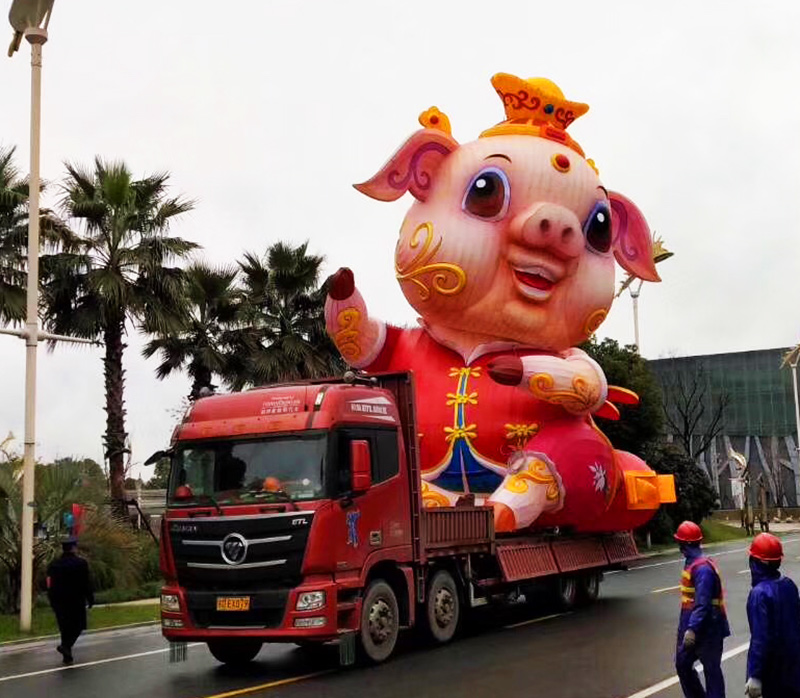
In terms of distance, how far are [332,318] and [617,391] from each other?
4.93 metres

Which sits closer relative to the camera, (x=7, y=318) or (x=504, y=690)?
(x=504, y=690)

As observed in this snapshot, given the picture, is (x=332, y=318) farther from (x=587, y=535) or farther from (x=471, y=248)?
(x=587, y=535)

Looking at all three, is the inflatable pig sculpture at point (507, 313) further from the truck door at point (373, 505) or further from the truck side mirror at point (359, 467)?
the truck side mirror at point (359, 467)

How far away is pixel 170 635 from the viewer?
10227 millimetres

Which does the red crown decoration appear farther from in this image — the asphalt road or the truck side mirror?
the truck side mirror

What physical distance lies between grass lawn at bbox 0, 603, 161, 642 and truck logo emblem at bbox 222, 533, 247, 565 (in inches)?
214

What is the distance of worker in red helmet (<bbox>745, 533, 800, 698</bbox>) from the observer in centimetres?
541

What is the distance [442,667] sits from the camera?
10.0 meters

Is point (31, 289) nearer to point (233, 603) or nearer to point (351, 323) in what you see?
point (351, 323)

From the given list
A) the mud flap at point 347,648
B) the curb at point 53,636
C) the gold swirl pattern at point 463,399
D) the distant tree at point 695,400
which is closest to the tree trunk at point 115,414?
the curb at point 53,636

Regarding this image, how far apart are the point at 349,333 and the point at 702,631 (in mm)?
9596

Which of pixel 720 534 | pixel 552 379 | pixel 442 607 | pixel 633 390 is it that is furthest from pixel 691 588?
pixel 720 534

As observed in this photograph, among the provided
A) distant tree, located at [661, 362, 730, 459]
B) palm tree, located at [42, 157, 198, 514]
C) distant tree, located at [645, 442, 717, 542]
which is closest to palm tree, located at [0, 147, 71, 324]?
palm tree, located at [42, 157, 198, 514]

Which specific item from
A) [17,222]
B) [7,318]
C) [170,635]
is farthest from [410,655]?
[17,222]
